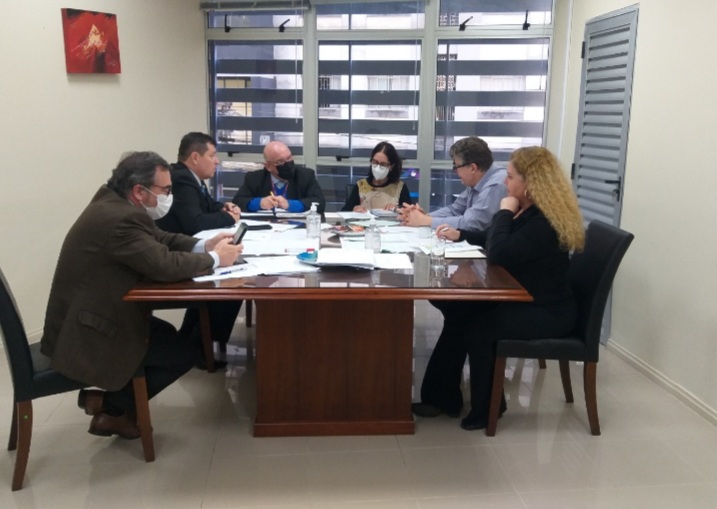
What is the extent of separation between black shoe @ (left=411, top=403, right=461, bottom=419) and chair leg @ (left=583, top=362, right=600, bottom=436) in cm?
54

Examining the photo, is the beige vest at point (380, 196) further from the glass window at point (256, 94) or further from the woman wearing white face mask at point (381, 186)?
the glass window at point (256, 94)

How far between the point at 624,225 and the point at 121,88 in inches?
124

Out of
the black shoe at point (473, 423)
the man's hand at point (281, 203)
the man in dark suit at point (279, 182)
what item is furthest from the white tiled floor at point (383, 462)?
the man in dark suit at point (279, 182)

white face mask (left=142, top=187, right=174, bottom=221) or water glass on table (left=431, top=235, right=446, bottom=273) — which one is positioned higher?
white face mask (left=142, top=187, right=174, bottom=221)

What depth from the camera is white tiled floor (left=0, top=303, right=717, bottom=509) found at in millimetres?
2162

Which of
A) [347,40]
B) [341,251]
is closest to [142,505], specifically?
[341,251]

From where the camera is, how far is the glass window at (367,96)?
197 inches

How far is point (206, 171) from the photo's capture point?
3.27 meters

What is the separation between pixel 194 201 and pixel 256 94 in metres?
2.29

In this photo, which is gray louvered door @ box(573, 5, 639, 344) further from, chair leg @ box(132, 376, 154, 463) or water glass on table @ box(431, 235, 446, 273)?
chair leg @ box(132, 376, 154, 463)

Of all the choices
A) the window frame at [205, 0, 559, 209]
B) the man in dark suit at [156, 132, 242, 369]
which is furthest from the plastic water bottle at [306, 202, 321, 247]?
the window frame at [205, 0, 559, 209]

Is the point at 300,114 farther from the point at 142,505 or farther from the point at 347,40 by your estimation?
the point at 142,505

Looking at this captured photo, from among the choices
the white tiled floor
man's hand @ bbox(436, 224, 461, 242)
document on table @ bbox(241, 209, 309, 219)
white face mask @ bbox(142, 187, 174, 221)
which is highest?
white face mask @ bbox(142, 187, 174, 221)

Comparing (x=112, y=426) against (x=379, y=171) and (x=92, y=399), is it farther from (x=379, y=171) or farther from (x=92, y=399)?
(x=379, y=171)
